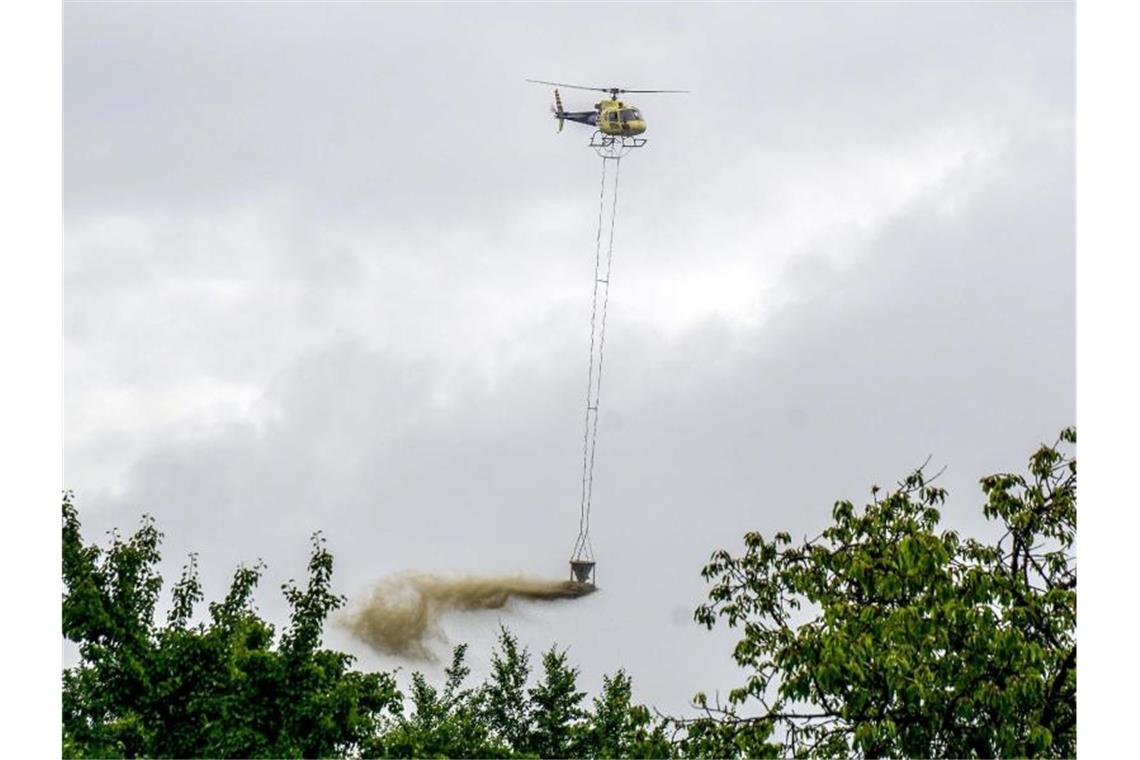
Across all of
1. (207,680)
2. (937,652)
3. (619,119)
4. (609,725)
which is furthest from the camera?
(619,119)

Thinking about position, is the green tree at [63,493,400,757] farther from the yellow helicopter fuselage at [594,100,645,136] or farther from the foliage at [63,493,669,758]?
the yellow helicopter fuselage at [594,100,645,136]

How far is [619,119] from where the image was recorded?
46188 millimetres

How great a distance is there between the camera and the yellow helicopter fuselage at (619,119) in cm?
4612

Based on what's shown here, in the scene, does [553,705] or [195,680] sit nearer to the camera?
[195,680]

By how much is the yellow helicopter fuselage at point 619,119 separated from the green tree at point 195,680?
2284 centimetres

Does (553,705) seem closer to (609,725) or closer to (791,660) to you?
(609,725)

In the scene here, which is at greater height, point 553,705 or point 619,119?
point 619,119

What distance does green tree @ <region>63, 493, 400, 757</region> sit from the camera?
23.6 meters

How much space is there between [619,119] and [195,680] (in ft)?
82.9

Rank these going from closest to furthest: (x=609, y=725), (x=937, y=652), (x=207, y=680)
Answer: (x=937, y=652), (x=207, y=680), (x=609, y=725)

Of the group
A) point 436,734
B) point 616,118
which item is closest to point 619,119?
point 616,118

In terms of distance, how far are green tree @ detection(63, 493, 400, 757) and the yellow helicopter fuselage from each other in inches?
899

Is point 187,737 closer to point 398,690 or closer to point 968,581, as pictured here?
point 398,690

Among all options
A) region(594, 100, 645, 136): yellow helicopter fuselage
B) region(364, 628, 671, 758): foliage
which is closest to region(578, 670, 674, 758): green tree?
region(364, 628, 671, 758): foliage
